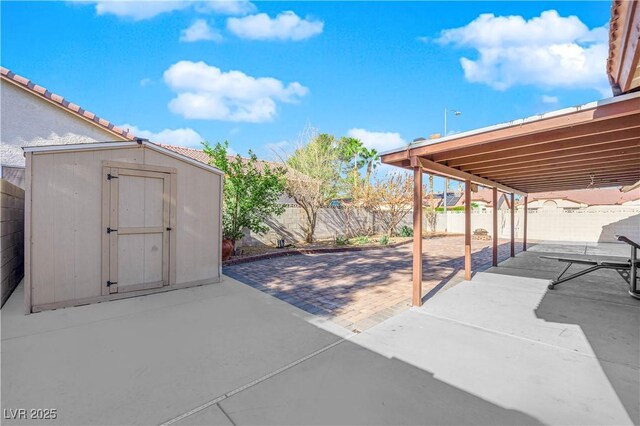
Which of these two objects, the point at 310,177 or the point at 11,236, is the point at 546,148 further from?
the point at 11,236

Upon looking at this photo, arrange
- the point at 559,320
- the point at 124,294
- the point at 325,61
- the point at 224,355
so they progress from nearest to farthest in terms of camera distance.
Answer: the point at 224,355
the point at 559,320
the point at 124,294
the point at 325,61

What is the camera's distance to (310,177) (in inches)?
456

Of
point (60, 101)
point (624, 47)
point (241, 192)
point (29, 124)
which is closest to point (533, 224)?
point (241, 192)

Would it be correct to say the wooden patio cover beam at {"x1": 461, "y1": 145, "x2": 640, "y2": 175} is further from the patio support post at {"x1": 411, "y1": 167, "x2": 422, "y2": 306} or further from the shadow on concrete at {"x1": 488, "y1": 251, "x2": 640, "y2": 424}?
the shadow on concrete at {"x1": 488, "y1": 251, "x2": 640, "y2": 424}

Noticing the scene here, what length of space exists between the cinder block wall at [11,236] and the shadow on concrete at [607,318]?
7.50 metres

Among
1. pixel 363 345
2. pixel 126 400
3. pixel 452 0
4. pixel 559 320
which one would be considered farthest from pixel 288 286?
pixel 452 0

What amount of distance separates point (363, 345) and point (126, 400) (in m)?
2.19

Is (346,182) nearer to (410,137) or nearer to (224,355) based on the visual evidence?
→ (410,137)

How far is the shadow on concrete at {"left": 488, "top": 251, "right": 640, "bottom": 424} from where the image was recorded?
2.48 m

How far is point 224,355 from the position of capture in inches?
112

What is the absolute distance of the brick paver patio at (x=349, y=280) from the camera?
4207 mm

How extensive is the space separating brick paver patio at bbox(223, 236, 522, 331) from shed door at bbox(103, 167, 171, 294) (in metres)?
1.79

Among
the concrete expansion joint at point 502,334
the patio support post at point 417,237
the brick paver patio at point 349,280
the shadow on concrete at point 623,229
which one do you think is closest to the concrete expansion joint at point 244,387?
the brick paver patio at point 349,280

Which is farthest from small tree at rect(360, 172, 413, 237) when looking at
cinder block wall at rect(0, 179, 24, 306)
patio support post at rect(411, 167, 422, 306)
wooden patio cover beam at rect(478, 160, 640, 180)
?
cinder block wall at rect(0, 179, 24, 306)
